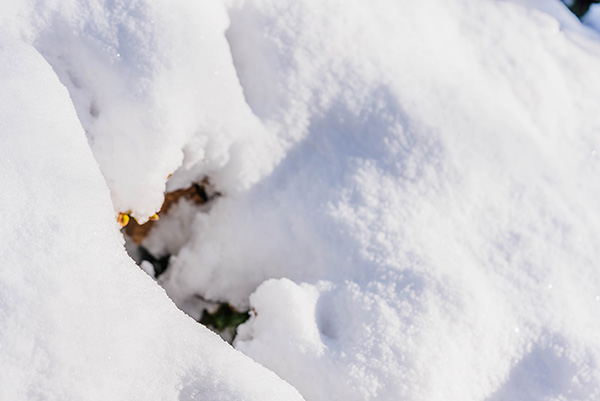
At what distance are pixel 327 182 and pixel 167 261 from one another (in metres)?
0.52

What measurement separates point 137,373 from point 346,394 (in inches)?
16.4

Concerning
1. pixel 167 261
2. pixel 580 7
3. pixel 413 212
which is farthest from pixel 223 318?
pixel 580 7

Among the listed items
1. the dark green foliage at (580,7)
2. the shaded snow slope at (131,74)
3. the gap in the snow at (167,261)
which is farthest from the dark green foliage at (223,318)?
the dark green foliage at (580,7)

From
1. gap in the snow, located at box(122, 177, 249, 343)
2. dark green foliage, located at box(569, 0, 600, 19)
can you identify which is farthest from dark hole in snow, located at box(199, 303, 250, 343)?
dark green foliage, located at box(569, 0, 600, 19)

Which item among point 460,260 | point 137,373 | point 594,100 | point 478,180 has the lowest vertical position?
point 137,373

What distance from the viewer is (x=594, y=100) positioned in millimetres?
1361

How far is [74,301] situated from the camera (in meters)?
0.82

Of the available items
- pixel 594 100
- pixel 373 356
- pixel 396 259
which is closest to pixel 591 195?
pixel 594 100

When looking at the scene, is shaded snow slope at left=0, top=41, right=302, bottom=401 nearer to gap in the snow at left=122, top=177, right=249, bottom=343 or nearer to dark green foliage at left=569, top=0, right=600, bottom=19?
gap in the snow at left=122, top=177, right=249, bottom=343

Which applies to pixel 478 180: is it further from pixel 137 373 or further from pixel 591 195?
pixel 137 373

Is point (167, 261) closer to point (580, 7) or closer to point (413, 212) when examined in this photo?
point (413, 212)

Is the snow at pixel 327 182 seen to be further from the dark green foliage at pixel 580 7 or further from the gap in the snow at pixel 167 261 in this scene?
the dark green foliage at pixel 580 7

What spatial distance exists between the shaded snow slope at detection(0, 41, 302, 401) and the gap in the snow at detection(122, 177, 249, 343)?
0.44 meters

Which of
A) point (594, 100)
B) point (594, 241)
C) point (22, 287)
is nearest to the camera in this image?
point (22, 287)
